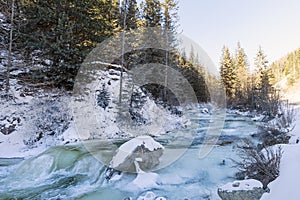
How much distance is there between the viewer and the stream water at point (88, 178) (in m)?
4.63

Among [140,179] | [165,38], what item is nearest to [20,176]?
[140,179]

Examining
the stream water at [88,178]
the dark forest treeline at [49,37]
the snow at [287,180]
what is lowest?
the stream water at [88,178]

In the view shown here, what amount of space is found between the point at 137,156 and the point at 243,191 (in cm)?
299

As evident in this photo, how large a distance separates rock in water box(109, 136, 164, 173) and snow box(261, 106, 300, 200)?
10.3 ft

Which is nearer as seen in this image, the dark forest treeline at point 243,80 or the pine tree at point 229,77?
the dark forest treeline at point 243,80

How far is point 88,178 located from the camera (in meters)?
5.50

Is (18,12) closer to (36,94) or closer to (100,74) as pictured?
(36,94)

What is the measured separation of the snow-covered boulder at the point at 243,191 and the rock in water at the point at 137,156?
248 cm

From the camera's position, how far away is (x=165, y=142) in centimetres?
925

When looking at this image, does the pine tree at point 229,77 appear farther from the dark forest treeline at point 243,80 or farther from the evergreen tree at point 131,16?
the evergreen tree at point 131,16

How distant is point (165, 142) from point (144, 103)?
3.98 m

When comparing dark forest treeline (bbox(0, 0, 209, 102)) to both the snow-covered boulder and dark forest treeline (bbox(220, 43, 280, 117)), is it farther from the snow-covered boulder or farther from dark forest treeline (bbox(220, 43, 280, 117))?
dark forest treeline (bbox(220, 43, 280, 117))

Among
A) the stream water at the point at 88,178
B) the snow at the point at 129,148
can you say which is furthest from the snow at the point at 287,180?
the snow at the point at 129,148

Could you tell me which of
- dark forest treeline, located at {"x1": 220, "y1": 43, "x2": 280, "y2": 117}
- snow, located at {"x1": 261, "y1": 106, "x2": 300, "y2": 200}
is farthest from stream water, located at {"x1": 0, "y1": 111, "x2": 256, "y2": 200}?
dark forest treeline, located at {"x1": 220, "y1": 43, "x2": 280, "y2": 117}
